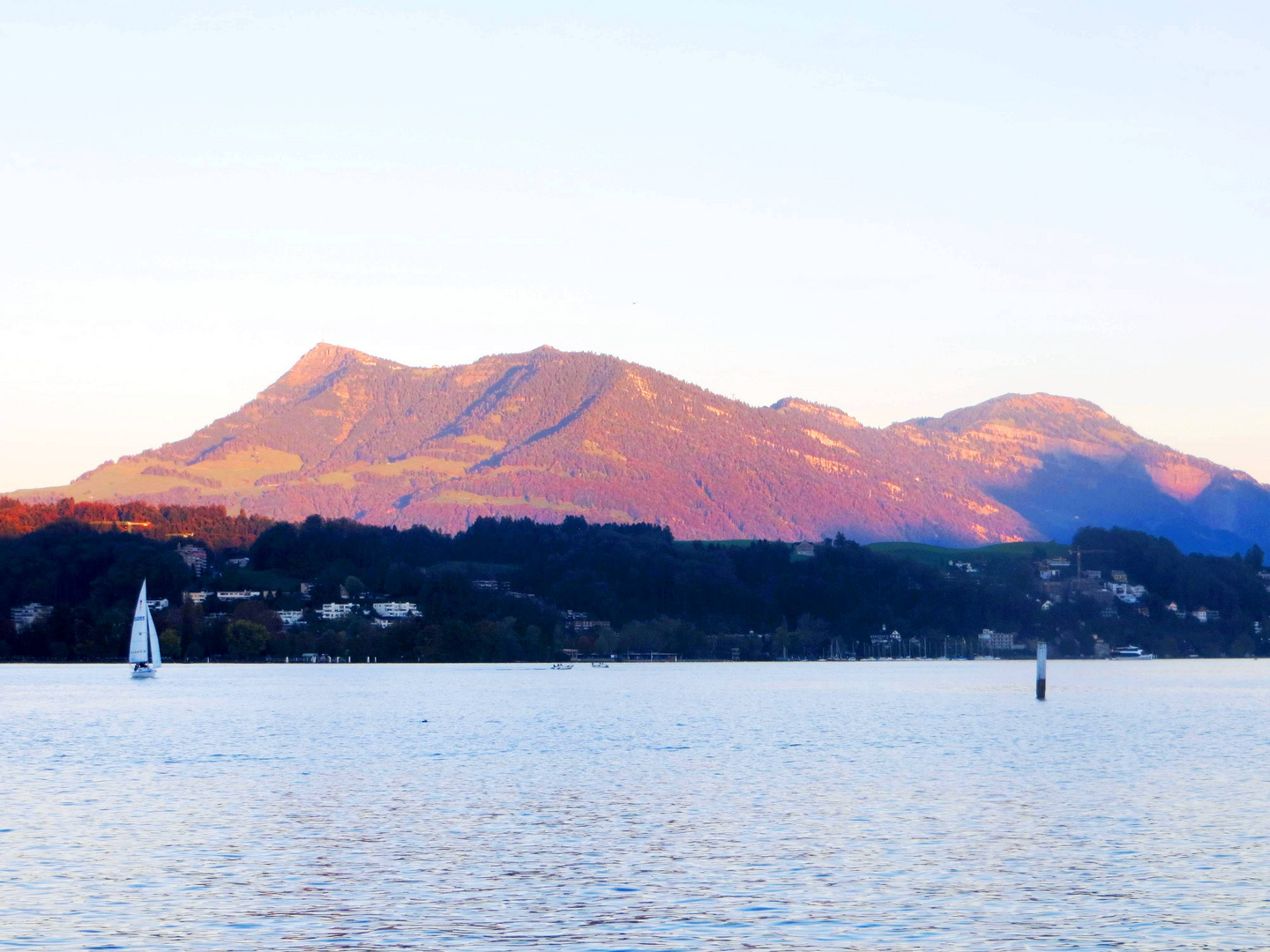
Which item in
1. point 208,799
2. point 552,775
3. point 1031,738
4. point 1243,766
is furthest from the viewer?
point 1031,738

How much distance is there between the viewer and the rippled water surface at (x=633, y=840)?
36.2 metres

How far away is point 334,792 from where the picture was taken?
214 ft

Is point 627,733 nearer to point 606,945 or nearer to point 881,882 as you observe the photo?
point 881,882

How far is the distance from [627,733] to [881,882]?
64904 mm

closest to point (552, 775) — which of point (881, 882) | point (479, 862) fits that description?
point (479, 862)

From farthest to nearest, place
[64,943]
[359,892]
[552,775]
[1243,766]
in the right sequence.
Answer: [1243,766] < [552,775] < [359,892] < [64,943]

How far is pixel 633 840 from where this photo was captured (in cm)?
5009

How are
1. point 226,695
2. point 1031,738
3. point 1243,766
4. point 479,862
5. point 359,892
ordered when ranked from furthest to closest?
point 226,695 → point 1031,738 → point 1243,766 → point 479,862 → point 359,892

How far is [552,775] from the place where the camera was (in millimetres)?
73188

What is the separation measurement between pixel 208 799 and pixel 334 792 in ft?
16.9

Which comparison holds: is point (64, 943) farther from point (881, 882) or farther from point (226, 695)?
point (226, 695)

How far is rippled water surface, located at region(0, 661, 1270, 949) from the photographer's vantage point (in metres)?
36.2

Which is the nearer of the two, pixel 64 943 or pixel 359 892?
pixel 64 943

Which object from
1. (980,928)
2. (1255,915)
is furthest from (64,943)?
(1255,915)
